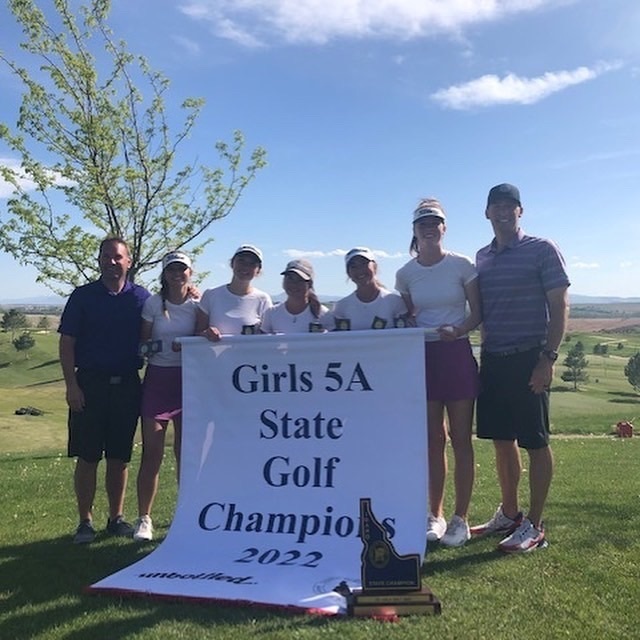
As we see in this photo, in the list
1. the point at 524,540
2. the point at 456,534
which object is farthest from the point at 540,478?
the point at 456,534

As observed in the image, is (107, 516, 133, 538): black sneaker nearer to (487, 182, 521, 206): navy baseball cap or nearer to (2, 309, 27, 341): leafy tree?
(487, 182, 521, 206): navy baseball cap

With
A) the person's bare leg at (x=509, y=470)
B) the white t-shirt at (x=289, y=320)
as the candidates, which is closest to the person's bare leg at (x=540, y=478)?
the person's bare leg at (x=509, y=470)

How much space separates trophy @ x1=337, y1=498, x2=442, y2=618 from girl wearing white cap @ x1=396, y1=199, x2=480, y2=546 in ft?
4.49

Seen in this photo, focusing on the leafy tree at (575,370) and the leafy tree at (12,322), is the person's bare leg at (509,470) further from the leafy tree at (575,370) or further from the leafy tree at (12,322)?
the leafy tree at (12,322)

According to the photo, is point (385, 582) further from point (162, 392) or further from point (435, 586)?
point (162, 392)

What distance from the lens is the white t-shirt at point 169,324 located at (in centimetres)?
556

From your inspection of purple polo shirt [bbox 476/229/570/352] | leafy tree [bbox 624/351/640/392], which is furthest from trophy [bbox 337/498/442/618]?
leafy tree [bbox 624/351/640/392]

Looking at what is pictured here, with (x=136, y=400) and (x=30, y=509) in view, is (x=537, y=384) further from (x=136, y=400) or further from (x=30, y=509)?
(x=30, y=509)

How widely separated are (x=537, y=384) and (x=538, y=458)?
0.63 metres

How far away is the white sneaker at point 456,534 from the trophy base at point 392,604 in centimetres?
134

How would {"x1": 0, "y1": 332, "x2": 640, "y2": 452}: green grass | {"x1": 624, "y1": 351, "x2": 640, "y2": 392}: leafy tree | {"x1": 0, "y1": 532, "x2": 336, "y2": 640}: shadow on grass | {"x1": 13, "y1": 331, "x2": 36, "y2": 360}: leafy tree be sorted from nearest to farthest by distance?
{"x1": 0, "y1": 532, "x2": 336, "y2": 640}: shadow on grass → {"x1": 0, "y1": 332, "x2": 640, "y2": 452}: green grass → {"x1": 624, "y1": 351, "x2": 640, "y2": 392}: leafy tree → {"x1": 13, "y1": 331, "x2": 36, "y2": 360}: leafy tree

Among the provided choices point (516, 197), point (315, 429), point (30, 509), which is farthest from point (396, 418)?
point (30, 509)

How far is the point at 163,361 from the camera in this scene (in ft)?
18.2

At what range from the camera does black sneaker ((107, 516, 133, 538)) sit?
18.9 ft
